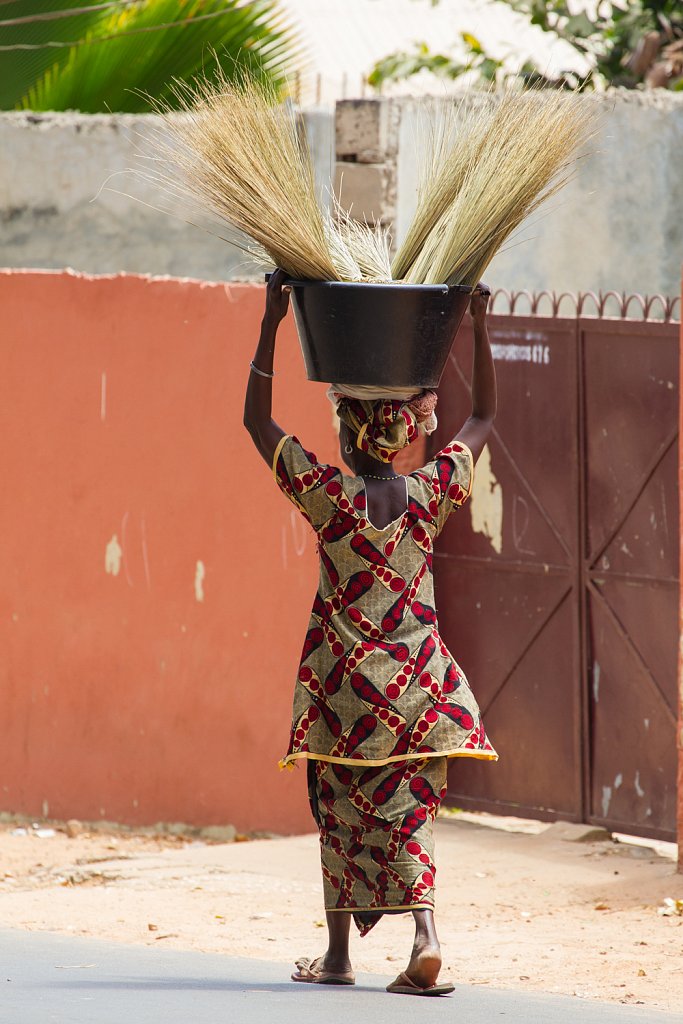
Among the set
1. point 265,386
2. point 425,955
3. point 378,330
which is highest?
point 378,330

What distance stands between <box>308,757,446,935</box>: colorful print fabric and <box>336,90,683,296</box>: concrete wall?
4.17 metres

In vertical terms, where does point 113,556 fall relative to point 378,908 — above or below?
above

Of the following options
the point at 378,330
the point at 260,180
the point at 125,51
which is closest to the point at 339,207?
the point at 260,180

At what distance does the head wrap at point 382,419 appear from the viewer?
11.6ft

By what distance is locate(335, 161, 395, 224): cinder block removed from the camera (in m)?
7.18

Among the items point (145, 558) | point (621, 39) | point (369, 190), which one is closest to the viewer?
point (145, 558)

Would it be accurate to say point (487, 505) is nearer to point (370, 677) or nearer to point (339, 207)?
point (339, 207)

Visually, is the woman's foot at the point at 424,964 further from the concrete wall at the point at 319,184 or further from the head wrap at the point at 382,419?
the concrete wall at the point at 319,184

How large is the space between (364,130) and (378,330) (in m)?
4.02

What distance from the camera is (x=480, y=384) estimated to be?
12.5 ft

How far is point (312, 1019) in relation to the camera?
3.00 meters

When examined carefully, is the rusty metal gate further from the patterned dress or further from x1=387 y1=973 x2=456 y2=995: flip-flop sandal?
x1=387 y1=973 x2=456 y2=995: flip-flop sandal

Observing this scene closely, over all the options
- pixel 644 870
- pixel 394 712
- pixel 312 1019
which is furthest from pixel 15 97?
pixel 312 1019

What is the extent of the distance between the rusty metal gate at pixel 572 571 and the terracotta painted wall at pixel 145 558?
2.22ft
